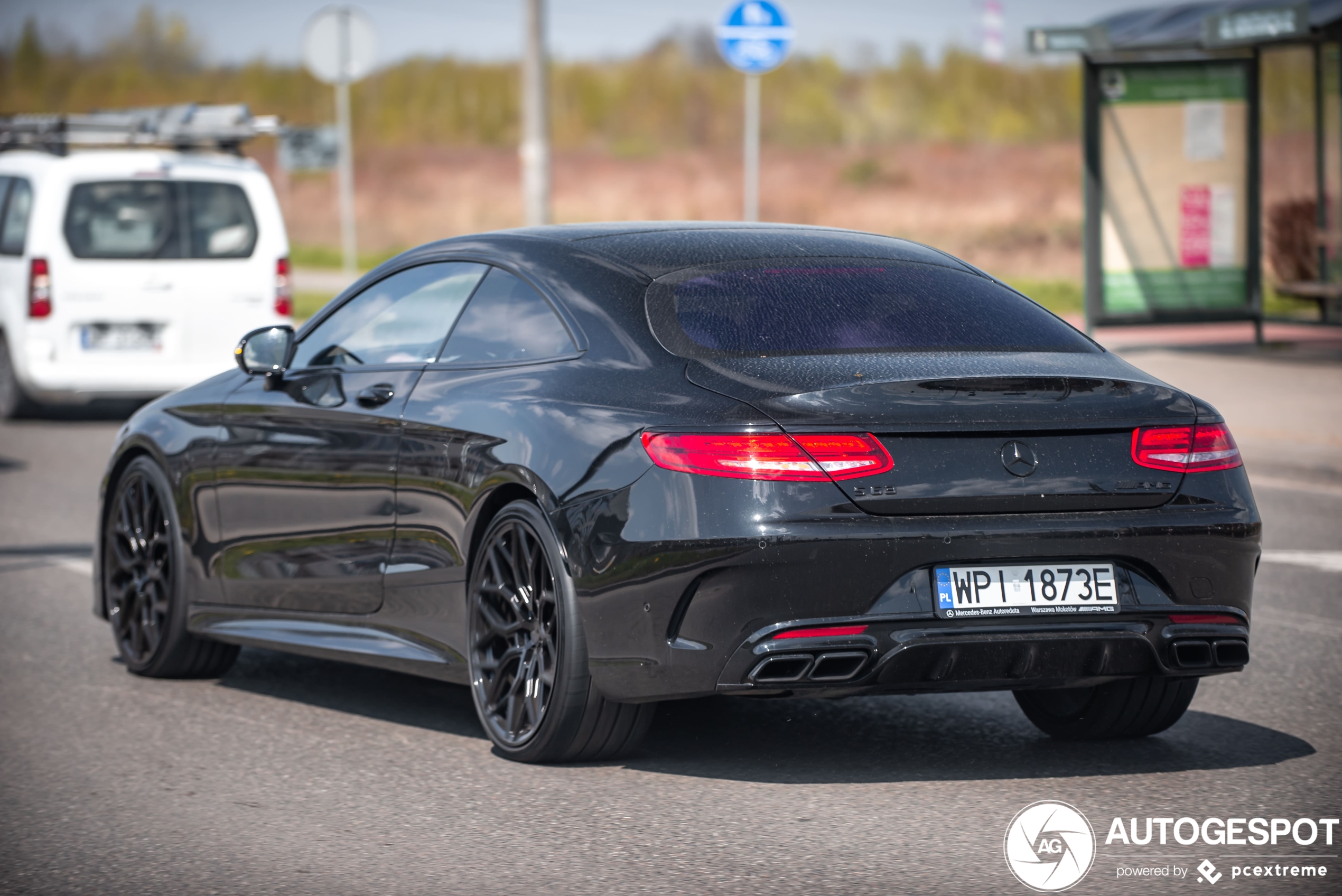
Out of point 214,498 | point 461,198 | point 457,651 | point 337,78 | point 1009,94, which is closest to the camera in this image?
point 457,651

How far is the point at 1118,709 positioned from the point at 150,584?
3.34 meters

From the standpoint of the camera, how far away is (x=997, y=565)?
16.0 ft

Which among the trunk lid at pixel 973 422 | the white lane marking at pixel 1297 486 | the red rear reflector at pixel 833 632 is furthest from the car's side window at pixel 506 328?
the white lane marking at pixel 1297 486

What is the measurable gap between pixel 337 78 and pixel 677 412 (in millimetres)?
18229

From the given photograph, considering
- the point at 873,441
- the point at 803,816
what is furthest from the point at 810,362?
the point at 803,816

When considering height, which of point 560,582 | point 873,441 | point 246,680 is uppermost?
point 873,441

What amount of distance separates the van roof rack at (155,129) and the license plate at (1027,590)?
12.0 m

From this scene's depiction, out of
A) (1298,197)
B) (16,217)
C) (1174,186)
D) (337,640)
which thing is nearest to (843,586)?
(337,640)

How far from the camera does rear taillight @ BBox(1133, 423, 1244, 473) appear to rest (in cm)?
503

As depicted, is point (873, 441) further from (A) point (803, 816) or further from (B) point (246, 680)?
(B) point (246, 680)

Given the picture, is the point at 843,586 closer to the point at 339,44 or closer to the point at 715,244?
the point at 715,244

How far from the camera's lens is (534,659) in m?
5.32

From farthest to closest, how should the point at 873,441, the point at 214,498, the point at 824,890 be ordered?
the point at 214,498, the point at 873,441, the point at 824,890

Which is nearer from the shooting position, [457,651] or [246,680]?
[457,651]
